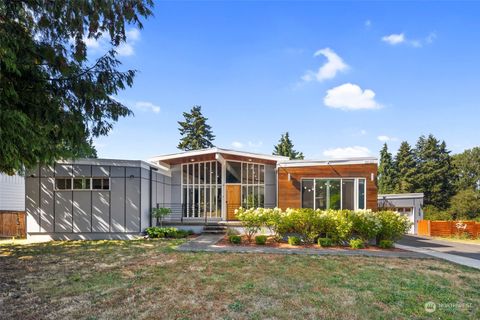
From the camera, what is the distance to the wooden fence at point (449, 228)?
18188mm

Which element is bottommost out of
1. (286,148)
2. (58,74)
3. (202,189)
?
(202,189)

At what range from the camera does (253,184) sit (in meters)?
16.2

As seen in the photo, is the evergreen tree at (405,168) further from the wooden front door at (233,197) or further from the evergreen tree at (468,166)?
the wooden front door at (233,197)

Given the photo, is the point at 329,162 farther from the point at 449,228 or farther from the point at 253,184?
the point at 449,228

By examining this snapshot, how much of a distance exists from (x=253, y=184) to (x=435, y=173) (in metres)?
29.5

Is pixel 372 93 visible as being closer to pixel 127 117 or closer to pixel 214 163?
pixel 214 163

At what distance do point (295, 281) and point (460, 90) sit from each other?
12045 mm

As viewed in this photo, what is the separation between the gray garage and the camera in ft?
40.4

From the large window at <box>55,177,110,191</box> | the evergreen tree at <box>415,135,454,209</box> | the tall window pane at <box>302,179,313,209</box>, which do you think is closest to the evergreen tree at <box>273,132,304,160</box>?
the evergreen tree at <box>415,135,454,209</box>

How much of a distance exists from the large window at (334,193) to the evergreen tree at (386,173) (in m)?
28.3

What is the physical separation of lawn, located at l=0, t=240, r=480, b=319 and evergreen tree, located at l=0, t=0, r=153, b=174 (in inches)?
116

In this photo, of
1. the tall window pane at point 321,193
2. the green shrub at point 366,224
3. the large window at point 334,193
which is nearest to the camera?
the green shrub at point 366,224

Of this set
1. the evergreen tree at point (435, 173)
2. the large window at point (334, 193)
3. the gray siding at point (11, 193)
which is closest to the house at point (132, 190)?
the large window at point (334, 193)

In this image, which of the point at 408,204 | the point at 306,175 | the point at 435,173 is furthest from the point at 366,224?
the point at 435,173
